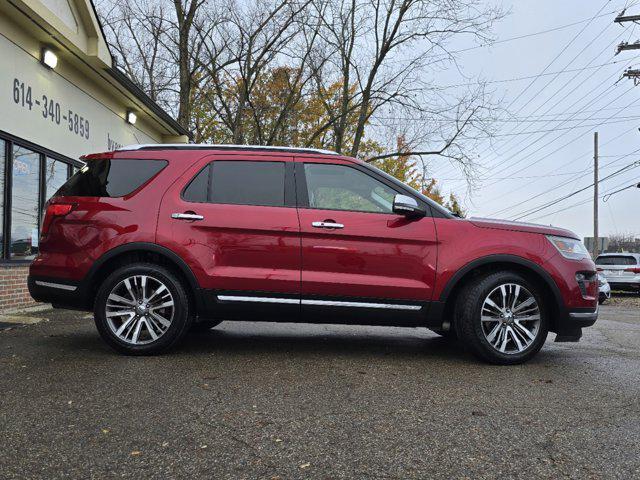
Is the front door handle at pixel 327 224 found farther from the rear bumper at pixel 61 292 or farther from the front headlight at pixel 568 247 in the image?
the rear bumper at pixel 61 292

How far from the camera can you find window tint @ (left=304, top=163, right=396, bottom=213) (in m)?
4.83

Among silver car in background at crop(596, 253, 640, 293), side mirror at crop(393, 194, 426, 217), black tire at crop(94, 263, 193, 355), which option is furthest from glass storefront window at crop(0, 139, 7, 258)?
silver car in background at crop(596, 253, 640, 293)

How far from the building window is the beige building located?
15 mm

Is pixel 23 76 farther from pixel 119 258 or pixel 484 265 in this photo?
pixel 484 265

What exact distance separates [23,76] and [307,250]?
6070mm

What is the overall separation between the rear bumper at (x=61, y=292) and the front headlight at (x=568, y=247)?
4.23 m

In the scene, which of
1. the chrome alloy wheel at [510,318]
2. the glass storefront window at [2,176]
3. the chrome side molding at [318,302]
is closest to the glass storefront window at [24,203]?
the glass storefront window at [2,176]

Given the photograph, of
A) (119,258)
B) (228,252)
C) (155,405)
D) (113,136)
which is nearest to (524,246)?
(228,252)

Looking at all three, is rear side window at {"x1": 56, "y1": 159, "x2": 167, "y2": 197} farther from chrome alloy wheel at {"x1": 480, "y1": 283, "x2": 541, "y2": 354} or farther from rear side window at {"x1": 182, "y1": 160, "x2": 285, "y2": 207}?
chrome alloy wheel at {"x1": 480, "y1": 283, "x2": 541, "y2": 354}

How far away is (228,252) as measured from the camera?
15.5 feet

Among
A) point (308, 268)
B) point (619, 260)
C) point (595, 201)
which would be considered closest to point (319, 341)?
point (308, 268)

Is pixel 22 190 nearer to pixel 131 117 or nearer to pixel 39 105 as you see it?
pixel 39 105

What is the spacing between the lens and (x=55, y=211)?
4891mm

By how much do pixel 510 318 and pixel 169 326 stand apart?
2978mm
